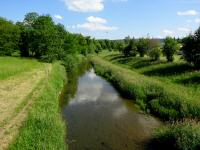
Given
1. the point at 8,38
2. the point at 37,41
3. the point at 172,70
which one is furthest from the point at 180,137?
the point at 8,38

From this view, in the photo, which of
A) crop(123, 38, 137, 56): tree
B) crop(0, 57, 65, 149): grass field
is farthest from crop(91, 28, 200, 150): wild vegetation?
crop(123, 38, 137, 56): tree

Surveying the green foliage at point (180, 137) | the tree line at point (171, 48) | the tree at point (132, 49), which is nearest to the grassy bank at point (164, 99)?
the green foliage at point (180, 137)

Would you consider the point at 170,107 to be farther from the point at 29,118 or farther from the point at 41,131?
the point at 29,118

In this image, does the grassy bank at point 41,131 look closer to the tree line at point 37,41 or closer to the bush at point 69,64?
the bush at point 69,64

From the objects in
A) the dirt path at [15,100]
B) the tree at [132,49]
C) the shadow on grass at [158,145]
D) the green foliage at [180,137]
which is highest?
the tree at [132,49]

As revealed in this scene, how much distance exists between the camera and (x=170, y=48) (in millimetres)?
51531

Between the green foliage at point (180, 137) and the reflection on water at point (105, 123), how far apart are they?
115cm

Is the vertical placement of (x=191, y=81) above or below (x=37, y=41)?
below

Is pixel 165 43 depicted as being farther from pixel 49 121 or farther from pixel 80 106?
pixel 49 121

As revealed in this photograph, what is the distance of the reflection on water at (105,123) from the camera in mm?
18156

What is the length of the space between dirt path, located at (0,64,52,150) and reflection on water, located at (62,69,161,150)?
355 centimetres

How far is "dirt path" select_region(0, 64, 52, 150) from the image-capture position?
17.6 metres

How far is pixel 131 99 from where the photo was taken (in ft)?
104

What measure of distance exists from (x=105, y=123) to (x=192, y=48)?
2545 cm
